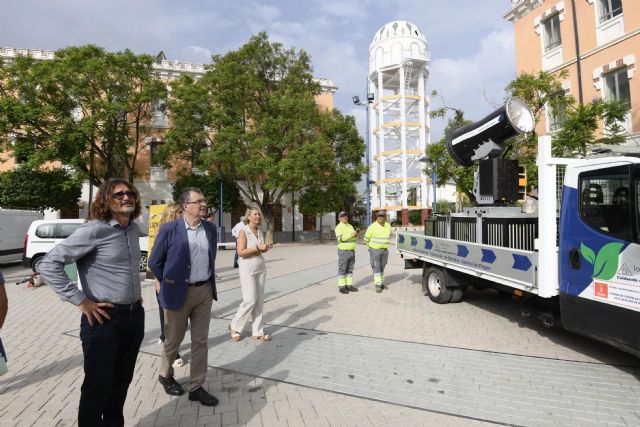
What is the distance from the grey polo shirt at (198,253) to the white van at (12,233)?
43.2ft

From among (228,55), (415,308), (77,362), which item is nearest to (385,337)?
(415,308)

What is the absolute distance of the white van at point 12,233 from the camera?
13.0 metres

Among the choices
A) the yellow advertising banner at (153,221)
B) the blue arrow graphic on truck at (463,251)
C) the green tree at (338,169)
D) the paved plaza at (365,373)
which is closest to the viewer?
the paved plaza at (365,373)

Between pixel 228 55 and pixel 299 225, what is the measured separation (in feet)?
43.3

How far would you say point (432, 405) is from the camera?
3.40 m

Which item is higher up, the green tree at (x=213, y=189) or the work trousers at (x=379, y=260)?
the green tree at (x=213, y=189)

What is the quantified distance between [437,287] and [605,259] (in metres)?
3.62

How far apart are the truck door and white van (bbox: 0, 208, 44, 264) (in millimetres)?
15636

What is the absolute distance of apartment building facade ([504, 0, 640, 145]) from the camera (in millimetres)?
12703

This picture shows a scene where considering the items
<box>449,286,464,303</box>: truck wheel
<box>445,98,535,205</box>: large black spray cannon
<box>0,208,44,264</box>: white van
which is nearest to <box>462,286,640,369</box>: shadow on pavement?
<box>449,286,464,303</box>: truck wheel

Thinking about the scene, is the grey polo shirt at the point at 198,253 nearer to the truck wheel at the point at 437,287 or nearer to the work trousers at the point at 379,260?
the truck wheel at the point at 437,287

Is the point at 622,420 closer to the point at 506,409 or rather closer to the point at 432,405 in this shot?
the point at 506,409

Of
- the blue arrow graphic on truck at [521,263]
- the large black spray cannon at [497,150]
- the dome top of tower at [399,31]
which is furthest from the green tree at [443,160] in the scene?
the dome top of tower at [399,31]

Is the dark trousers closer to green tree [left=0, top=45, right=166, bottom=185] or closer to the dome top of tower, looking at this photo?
green tree [left=0, top=45, right=166, bottom=185]
